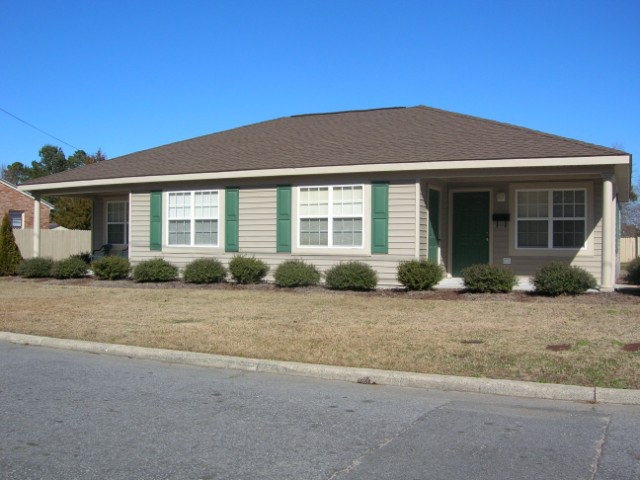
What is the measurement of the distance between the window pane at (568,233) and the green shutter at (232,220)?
8.03m

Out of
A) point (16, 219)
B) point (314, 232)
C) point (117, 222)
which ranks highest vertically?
point (16, 219)

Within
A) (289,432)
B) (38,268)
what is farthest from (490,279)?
(38,268)

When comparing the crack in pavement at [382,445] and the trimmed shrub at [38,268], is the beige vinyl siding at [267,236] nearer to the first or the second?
the trimmed shrub at [38,268]

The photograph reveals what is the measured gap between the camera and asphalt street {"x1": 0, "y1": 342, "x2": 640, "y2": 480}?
440cm

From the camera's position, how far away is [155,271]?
1642 centimetres

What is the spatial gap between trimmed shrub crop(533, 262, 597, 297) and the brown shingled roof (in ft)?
7.99

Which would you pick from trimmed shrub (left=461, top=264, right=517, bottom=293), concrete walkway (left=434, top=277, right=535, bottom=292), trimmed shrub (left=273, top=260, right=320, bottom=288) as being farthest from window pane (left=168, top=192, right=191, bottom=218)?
trimmed shrub (left=461, top=264, right=517, bottom=293)

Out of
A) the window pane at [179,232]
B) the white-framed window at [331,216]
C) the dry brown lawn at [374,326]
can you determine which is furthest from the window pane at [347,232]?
the window pane at [179,232]

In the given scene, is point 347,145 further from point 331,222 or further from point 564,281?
point 564,281

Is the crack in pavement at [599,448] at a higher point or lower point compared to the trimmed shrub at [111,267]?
lower

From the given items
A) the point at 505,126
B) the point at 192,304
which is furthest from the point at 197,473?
the point at 505,126

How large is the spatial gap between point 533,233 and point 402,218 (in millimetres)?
3485

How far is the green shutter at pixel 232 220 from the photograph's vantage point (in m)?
16.6

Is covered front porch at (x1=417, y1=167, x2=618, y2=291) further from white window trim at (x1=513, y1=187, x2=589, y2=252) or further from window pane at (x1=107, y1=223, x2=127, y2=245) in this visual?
window pane at (x1=107, y1=223, x2=127, y2=245)
